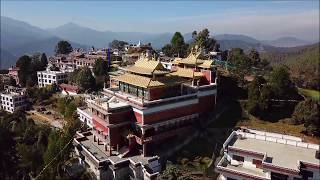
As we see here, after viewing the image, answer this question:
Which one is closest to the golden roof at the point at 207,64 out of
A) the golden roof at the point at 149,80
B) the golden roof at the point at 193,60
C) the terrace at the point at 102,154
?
the golden roof at the point at 193,60

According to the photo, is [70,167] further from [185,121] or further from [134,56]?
[134,56]

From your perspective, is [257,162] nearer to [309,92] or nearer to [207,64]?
[207,64]

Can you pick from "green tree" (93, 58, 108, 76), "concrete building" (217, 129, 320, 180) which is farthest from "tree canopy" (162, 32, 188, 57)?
"concrete building" (217, 129, 320, 180)

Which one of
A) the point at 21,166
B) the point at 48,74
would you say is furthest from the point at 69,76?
the point at 21,166

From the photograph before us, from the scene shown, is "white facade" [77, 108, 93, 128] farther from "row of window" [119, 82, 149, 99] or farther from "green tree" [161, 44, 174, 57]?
"green tree" [161, 44, 174, 57]

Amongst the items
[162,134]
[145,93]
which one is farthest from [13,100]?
[162,134]

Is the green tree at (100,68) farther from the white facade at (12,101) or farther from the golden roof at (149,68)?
the golden roof at (149,68)
